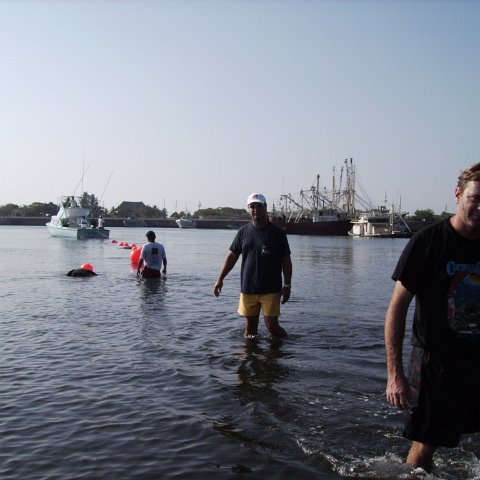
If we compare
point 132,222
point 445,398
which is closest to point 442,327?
point 445,398

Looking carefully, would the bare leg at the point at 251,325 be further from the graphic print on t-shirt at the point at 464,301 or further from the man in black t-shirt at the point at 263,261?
the graphic print on t-shirt at the point at 464,301

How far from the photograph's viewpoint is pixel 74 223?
62188mm

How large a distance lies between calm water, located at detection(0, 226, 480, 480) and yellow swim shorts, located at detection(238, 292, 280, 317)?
25.0 inches

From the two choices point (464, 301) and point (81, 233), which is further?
point (81, 233)

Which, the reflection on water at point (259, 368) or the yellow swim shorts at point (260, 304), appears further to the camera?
the yellow swim shorts at point (260, 304)

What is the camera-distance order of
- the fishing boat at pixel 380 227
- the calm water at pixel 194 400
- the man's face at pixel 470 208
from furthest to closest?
the fishing boat at pixel 380 227 → the calm water at pixel 194 400 → the man's face at pixel 470 208

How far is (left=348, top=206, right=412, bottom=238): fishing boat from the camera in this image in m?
101

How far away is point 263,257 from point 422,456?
4476mm

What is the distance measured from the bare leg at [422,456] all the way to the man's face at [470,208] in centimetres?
153

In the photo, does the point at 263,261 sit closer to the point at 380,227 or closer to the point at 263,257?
the point at 263,257

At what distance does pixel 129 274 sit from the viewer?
2269cm

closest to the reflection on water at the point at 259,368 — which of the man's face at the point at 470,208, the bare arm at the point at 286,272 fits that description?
the bare arm at the point at 286,272

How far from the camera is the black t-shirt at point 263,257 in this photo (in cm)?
816

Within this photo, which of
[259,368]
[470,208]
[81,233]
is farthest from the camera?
[81,233]
